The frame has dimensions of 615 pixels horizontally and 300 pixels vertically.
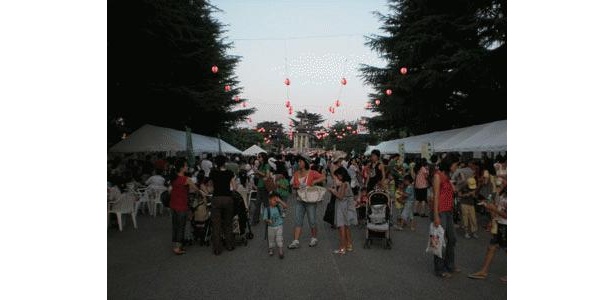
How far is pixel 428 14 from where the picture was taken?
81.2 ft

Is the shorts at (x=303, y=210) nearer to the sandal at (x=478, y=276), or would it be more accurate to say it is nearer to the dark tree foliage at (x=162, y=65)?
the sandal at (x=478, y=276)

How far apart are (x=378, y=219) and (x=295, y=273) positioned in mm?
2528

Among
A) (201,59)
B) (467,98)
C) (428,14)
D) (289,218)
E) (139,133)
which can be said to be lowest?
(289,218)

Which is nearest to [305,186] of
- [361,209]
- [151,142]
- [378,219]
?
[378,219]

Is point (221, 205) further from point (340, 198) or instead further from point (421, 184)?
point (421, 184)

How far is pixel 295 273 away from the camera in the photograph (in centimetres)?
602

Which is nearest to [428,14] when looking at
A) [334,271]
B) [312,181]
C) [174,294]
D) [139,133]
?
[139,133]

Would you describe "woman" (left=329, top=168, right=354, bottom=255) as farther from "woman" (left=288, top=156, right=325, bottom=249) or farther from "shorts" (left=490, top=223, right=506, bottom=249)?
"shorts" (left=490, top=223, right=506, bottom=249)

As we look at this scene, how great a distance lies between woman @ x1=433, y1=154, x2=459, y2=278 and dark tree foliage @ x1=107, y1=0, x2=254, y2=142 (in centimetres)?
1004

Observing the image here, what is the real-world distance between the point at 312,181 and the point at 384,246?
1921 mm

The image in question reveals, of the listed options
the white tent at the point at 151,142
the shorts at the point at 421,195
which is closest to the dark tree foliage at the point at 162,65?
the white tent at the point at 151,142

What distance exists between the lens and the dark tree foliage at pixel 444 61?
20438 mm

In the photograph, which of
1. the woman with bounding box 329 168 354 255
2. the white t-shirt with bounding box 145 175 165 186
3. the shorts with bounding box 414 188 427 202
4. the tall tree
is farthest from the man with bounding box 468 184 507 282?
the tall tree

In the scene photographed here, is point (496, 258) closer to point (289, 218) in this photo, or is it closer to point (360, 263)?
point (360, 263)
